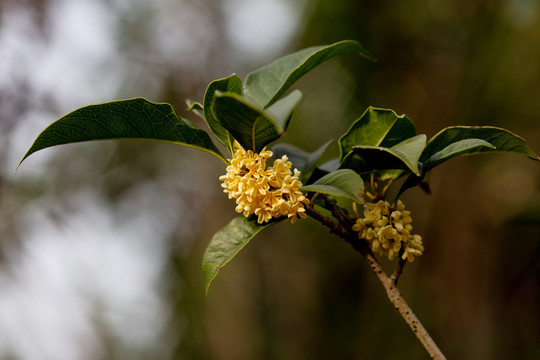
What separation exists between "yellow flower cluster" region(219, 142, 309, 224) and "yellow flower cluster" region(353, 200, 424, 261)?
0.09 metres

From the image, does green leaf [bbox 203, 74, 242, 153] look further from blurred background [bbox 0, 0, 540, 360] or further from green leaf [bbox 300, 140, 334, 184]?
blurred background [bbox 0, 0, 540, 360]

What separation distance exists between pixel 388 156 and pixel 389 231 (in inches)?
3.9

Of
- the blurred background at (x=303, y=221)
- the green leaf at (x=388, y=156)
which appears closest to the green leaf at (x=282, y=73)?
the green leaf at (x=388, y=156)

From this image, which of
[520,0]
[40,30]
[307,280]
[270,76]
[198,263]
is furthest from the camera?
[198,263]

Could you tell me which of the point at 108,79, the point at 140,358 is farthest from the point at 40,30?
the point at 140,358

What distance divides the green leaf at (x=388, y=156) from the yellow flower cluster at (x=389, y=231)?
0.06m

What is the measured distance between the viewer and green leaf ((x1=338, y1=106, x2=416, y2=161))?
626 mm

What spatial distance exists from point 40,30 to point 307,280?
113 inches

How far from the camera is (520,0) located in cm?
237

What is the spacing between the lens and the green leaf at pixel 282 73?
2.07ft

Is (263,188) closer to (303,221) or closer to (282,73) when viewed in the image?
(282,73)

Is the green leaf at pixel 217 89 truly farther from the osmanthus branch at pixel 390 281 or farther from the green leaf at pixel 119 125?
the osmanthus branch at pixel 390 281

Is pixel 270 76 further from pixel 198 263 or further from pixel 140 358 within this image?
pixel 140 358

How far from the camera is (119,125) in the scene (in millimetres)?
626
